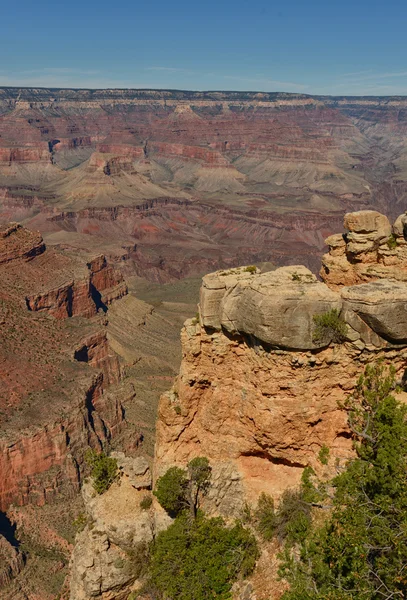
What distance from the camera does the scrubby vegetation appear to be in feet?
49.5

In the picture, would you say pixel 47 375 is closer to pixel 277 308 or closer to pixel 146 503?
pixel 146 503

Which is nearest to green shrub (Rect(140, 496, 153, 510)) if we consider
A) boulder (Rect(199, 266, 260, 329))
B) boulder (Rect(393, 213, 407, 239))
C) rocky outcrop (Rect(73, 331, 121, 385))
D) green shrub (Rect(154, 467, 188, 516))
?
green shrub (Rect(154, 467, 188, 516))

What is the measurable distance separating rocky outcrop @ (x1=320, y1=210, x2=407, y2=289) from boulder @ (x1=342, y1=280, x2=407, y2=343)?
368 centimetres

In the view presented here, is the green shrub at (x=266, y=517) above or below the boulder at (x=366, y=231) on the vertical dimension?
below

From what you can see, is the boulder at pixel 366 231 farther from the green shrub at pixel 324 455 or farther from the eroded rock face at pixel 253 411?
the green shrub at pixel 324 455

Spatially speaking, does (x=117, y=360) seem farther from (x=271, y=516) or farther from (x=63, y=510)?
(x=271, y=516)

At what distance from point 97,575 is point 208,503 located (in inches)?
241

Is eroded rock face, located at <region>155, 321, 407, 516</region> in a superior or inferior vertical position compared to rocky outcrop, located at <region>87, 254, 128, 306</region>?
superior

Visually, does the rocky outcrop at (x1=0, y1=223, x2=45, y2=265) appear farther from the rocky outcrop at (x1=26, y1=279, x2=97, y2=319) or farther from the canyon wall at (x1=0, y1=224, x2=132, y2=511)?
the rocky outcrop at (x1=26, y1=279, x2=97, y2=319)

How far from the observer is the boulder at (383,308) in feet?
59.7

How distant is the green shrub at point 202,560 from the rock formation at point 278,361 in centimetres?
116

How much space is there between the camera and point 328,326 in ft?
61.1

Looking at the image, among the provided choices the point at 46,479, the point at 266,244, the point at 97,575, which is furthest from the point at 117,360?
the point at 266,244

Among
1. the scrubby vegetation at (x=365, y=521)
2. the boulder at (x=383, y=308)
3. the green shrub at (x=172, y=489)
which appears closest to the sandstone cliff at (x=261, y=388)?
the boulder at (x=383, y=308)
